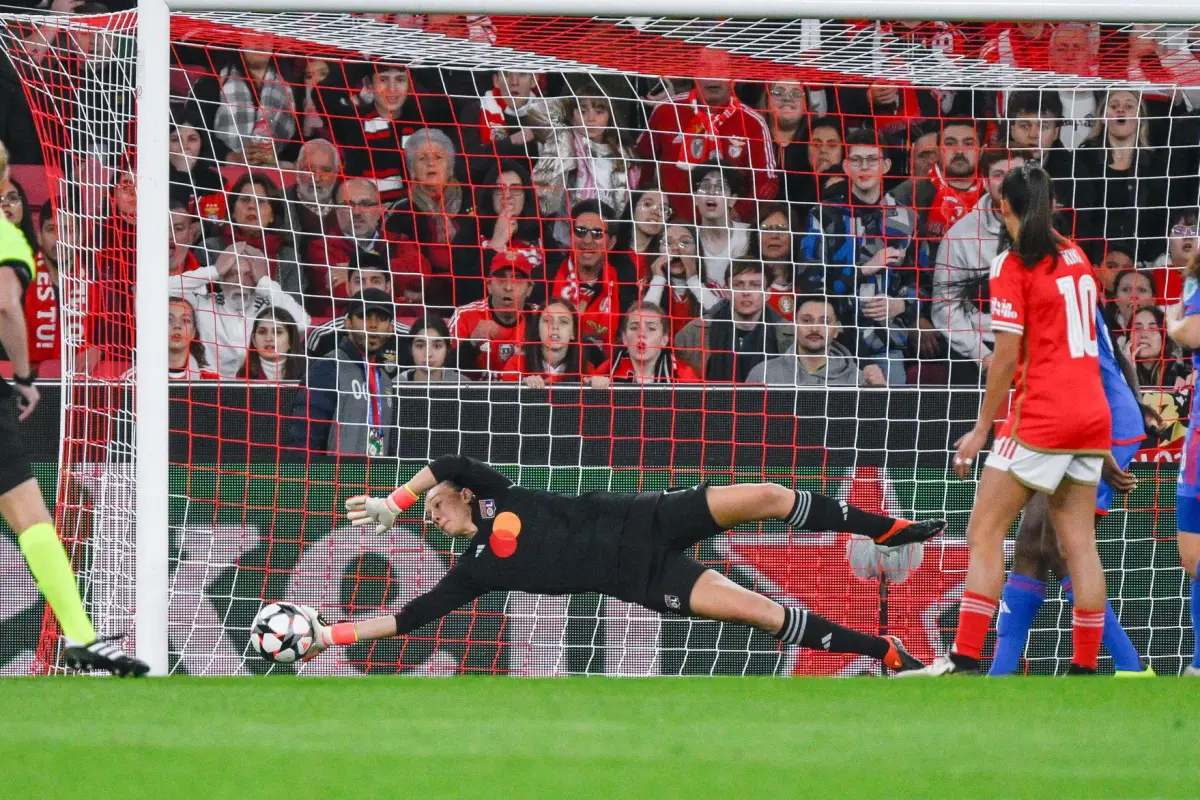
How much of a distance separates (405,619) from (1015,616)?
2427mm

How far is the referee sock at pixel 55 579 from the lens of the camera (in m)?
5.09

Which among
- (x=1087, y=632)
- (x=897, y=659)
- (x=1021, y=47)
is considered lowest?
(x=897, y=659)

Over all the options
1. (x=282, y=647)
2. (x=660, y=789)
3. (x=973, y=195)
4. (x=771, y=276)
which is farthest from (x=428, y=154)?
(x=660, y=789)

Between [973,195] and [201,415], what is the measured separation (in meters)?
4.34

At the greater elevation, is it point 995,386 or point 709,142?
point 709,142

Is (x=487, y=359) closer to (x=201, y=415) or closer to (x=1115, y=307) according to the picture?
(x=201, y=415)

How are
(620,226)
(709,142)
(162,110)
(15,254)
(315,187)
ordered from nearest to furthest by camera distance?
(15,254), (162,110), (315,187), (620,226), (709,142)

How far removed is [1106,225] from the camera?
8664mm

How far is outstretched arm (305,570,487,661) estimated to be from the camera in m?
6.11

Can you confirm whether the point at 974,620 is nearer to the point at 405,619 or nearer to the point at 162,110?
the point at 405,619

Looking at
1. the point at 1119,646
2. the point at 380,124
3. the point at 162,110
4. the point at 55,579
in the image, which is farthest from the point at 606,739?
the point at 380,124

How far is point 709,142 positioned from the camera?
9.18 meters

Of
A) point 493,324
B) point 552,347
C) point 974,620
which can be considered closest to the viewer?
point 974,620

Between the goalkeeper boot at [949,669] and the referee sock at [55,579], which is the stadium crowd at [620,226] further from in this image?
the goalkeeper boot at [949,669]
